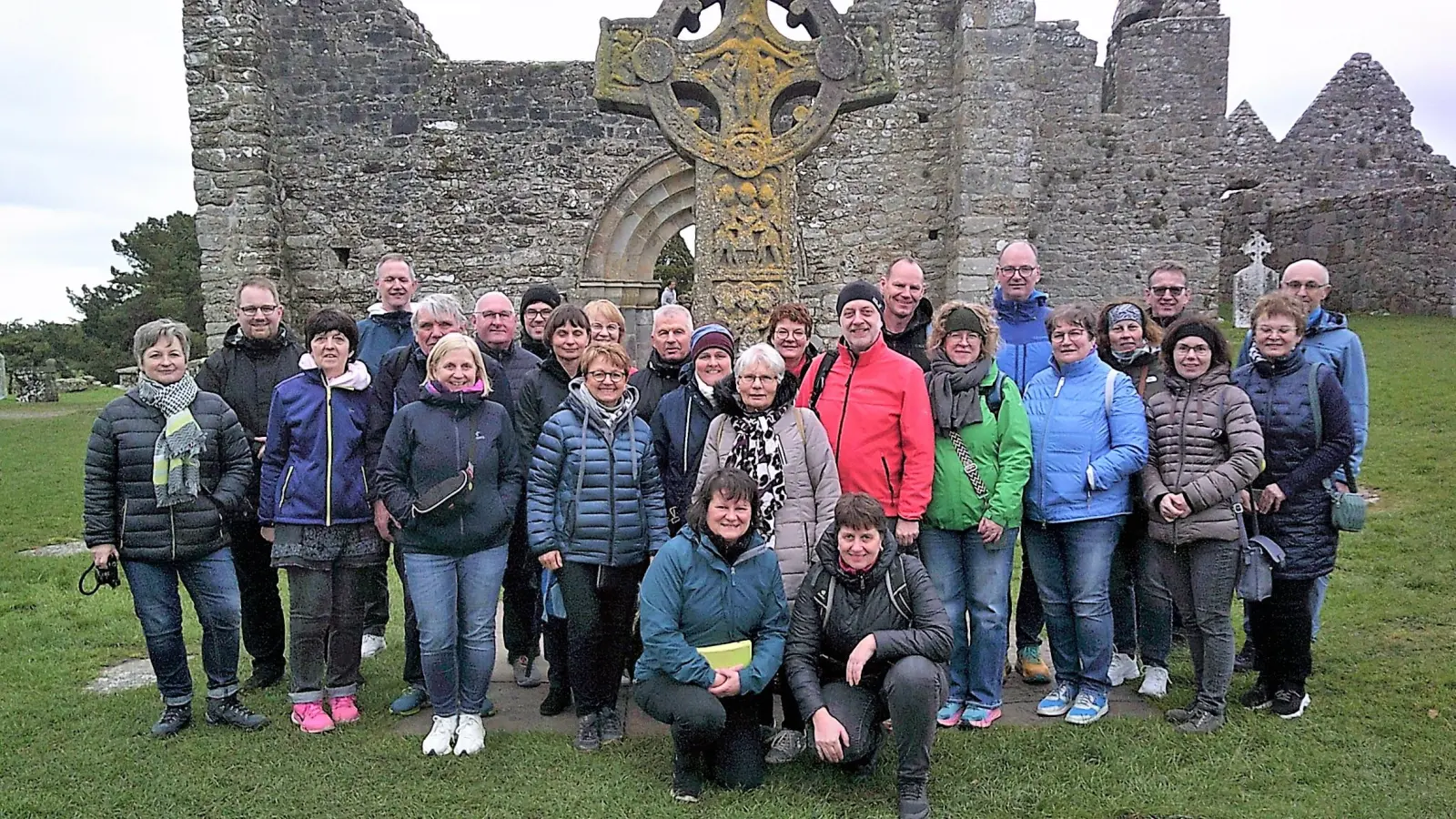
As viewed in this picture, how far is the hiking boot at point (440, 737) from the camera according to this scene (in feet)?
12.4

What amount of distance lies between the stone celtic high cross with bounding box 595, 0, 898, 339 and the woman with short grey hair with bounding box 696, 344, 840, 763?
0.88m

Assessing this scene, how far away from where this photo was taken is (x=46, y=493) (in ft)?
32.7

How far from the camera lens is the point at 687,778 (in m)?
3.43

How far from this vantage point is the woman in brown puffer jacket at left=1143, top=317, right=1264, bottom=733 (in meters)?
3.79

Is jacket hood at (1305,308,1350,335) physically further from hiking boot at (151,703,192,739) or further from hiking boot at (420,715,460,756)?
hiking boot at (151,703,192,739)

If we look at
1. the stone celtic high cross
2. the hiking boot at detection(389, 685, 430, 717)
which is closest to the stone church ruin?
the stone celtic high cross

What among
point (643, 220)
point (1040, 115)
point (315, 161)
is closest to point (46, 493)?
point (315, 161)

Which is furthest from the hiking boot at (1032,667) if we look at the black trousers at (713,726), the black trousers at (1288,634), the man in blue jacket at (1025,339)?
the black trousers at (713,726)

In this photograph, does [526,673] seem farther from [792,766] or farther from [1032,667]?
[1032,667]

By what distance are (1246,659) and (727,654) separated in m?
2.95

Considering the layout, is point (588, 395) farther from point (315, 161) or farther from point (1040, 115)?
point (1040, 115)

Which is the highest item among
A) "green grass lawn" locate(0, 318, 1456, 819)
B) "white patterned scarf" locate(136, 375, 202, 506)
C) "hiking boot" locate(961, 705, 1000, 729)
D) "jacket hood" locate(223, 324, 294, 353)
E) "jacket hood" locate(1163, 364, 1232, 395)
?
"jacket hood" locate(223, 324, 294, 353)

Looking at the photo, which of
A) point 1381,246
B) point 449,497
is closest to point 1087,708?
point 449,497

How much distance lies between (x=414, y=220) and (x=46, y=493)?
4980mm
